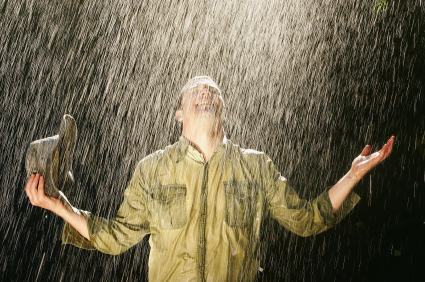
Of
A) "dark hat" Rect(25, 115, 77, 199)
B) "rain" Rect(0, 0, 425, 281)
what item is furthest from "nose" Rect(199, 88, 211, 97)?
"rain" Rect(0, 0, 425, 281)

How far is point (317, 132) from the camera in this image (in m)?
4.82

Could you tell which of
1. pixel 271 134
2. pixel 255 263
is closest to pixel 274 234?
pixel 271 134

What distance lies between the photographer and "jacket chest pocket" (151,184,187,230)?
2121 mm

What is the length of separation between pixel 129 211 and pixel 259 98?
3964mm

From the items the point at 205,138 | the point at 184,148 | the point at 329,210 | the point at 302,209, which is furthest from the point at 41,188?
the point at 329,210

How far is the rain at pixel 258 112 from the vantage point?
4.14 metres

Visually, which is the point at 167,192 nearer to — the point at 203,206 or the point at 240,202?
the point at 203,206

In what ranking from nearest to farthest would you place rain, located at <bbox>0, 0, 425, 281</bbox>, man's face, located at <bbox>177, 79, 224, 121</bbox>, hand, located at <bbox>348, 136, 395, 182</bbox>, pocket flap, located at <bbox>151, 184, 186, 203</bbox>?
hand, located at <bbox>348, 136, 395, 182</bbox> < pocket flap, located at <bbox>151, 184, 186, 203</bbox> < man's face, located at <bbox>177, 79, 224, 121</bbox> < rain, located at <bbox>0, 0, 425, 281</bbox>

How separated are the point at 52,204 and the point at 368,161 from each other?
7.93 ft

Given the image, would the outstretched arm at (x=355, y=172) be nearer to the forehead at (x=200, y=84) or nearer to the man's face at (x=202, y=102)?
the man's face at (x=202, y=102)

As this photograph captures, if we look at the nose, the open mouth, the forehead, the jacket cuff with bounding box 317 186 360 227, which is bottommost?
the jacket cuff with bounding box 317 186 360 227

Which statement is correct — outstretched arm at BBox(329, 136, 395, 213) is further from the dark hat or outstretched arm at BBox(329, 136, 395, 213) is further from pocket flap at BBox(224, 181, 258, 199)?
the dark hat

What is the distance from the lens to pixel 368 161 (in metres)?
1.99

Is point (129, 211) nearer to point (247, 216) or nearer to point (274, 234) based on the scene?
point (247, 216)
